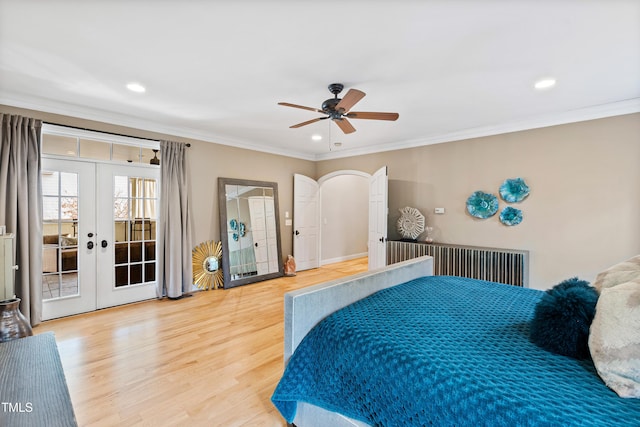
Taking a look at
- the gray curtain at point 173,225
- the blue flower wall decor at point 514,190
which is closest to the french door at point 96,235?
the gray curtain at point 173,225

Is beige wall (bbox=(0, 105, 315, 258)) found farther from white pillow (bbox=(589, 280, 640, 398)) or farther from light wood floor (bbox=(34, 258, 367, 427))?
white pillow (bbox=(589, 280, 640, 398))

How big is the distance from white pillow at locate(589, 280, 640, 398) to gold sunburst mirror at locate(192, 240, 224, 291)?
4642mm

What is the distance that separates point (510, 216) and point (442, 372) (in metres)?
3.61

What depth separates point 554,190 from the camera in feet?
12.3

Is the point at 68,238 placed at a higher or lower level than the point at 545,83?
lower

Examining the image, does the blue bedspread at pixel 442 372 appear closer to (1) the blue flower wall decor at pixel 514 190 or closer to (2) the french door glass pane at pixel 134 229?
(1) the blue flower wall decor at pixel 514 190

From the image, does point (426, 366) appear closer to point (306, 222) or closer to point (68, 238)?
point (68, 238)

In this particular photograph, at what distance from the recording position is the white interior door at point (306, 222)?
6168mm

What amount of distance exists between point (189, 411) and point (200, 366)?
557 millimetres

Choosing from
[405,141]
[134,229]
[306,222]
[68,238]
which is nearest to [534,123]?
[405,141]

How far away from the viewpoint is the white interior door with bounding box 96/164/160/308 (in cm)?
385

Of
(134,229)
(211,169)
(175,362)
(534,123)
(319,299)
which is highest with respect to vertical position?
(534,123)

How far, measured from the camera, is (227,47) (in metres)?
2.23

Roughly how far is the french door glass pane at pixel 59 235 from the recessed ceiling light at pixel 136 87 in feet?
4.94
